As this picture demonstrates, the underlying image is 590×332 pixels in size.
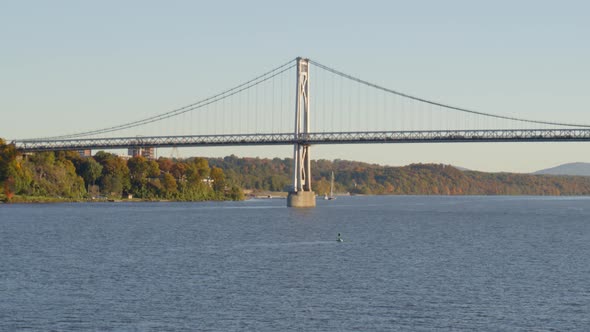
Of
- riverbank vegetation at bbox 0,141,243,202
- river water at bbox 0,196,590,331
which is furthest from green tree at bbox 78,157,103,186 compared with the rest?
river water at bbox 0,196,590,331

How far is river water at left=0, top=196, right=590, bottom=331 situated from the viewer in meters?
32.9

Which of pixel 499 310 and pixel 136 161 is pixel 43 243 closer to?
pixel 499 310

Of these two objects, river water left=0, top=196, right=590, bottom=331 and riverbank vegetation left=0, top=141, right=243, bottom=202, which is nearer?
river water left=0, top=196, right=590, bottom=331

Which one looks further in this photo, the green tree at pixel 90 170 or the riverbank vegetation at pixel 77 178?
the green tree at pixel 90 170

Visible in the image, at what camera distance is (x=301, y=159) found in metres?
135

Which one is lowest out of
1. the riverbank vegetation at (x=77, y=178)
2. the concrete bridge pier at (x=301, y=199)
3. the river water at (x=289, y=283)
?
the river water at (x=289, y=283)

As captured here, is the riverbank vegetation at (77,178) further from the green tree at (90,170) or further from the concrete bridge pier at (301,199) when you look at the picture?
the concrete bridge pier at (301,199)

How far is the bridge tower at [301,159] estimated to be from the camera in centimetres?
13450

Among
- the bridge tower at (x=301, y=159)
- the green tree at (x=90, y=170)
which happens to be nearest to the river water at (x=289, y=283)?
the bridge tower at (x=301, y=159)

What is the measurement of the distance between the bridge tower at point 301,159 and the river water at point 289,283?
59606 millimetres

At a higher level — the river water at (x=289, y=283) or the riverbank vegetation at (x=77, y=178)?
the riverbank vegetation at (x=77, y=178)

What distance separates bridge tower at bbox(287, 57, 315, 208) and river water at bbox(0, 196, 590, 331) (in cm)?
5961

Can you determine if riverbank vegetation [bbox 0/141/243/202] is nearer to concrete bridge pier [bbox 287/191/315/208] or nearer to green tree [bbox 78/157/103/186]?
green tree [bbox 78/157/103/186]

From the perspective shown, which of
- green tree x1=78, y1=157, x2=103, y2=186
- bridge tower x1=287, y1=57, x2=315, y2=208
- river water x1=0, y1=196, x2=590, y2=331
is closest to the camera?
river water x1=0, y1=196, x2=590, y2=331
